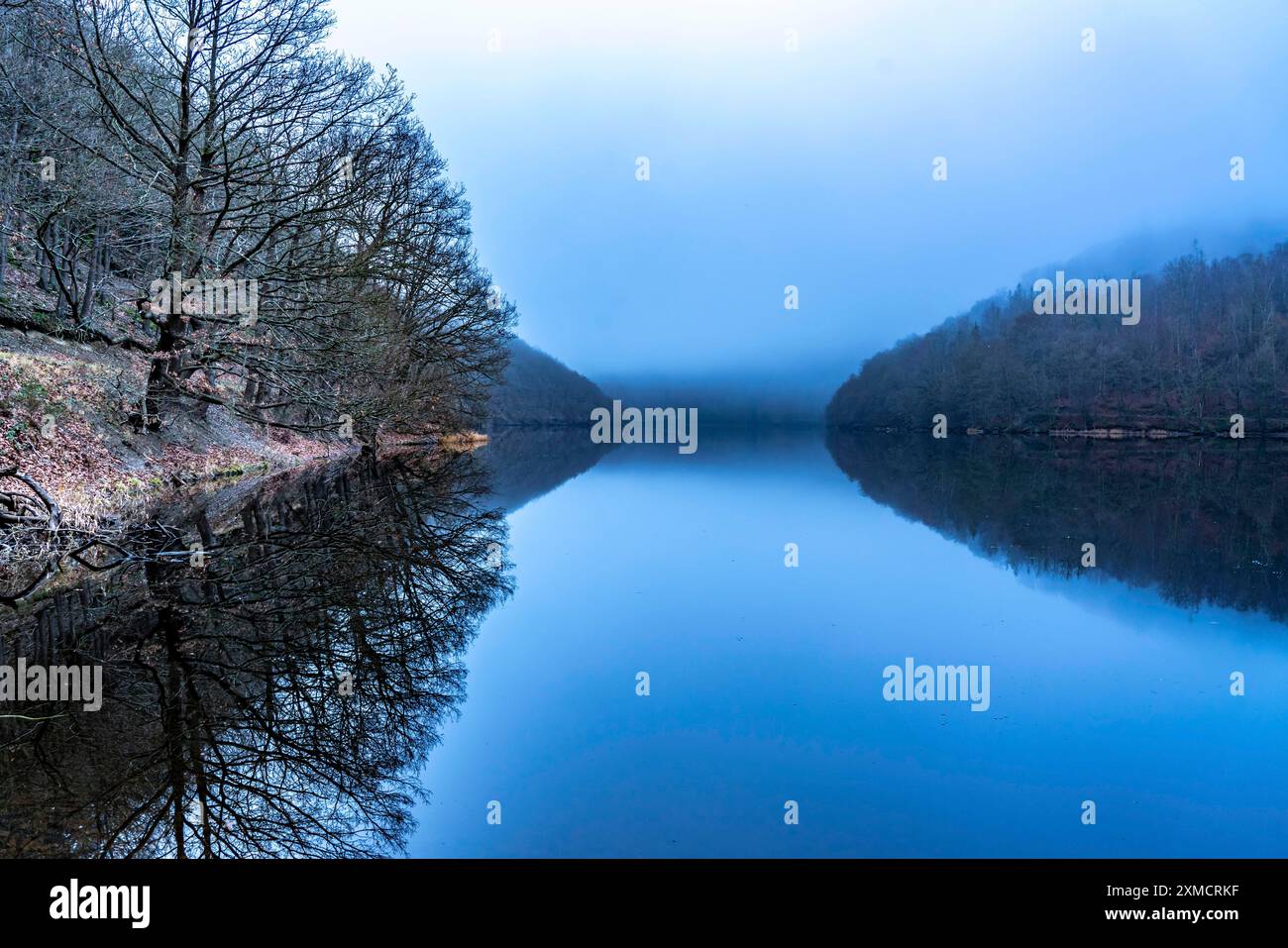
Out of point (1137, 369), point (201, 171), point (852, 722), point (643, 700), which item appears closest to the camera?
point (852, 722)

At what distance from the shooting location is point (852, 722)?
16.4ft

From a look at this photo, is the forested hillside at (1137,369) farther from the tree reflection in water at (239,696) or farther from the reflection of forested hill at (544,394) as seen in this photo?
the tree reflection in water at (239,696)

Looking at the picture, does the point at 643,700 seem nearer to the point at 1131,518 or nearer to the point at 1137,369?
the point at 1131,518

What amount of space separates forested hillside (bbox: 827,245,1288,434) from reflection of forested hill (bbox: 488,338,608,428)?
4958 centimetres

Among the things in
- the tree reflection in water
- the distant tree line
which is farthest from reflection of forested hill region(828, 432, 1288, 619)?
the distant tree line

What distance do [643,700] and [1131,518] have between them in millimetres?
13594

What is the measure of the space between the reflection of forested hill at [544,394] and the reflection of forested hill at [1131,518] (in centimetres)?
9488

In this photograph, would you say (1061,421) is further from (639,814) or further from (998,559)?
(639,814)

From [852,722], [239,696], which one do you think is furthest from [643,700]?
[239,696]

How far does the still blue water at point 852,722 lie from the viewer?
141 inches

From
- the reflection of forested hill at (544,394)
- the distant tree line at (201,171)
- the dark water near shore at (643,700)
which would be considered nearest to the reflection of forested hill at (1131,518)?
the dark water near shore at (643,700)

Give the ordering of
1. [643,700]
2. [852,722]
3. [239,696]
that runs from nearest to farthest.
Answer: [239,696], [852,722], [643,700]

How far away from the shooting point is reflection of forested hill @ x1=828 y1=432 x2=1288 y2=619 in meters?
9.55
